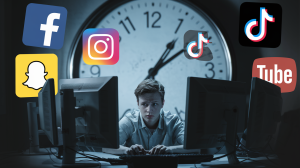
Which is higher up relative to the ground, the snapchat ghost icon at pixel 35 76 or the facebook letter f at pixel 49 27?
the facebook letter f at pixel 49 27

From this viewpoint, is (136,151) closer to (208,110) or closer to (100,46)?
(208,110)

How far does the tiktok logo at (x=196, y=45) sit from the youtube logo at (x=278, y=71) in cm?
40

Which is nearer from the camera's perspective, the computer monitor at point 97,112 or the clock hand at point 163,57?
the computer monitor at point 97,112

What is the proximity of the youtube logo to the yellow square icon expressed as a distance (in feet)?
5.23

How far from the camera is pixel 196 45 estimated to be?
1933mm

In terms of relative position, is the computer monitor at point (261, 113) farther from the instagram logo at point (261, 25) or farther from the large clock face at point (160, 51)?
the instagram logo at point (261, 25)

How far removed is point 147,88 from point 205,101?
609 mm

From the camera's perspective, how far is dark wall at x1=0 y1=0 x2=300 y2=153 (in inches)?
76.1

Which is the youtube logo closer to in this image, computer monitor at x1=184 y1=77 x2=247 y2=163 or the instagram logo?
the instagram logo

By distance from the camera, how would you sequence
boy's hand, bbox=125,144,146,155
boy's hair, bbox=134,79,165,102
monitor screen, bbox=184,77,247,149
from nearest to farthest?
1. monitor screen, bbox=184,77,247,149
2. boy's hand, bbox=125,144,146,155
3. boy's hair, bbox=134,79,165,102

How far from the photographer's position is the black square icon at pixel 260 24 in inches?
77.7

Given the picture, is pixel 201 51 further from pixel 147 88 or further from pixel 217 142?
pixel 217 142

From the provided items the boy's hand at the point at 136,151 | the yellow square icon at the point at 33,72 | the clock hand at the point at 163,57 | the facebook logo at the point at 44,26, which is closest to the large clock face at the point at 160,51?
the clock hand at the point at 163,57

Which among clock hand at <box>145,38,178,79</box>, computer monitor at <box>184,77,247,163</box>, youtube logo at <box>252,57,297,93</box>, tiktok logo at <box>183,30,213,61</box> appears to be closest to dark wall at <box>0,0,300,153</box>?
youtube logo at <box>252,57,297,93</box>
